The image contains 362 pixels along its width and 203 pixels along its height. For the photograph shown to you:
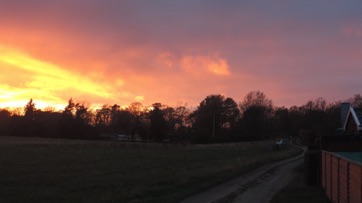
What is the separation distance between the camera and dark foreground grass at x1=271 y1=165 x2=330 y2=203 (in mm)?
16734

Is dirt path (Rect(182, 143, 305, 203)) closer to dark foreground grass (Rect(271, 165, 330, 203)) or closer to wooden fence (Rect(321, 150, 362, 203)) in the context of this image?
dark foreground grass (Rect(271, 165, 330, 203))

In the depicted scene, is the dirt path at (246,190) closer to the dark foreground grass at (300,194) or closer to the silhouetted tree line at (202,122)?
the dark foreground grass at (300,194)

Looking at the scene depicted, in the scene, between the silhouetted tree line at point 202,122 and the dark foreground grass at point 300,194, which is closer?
the dark foreground grass at point 300,194

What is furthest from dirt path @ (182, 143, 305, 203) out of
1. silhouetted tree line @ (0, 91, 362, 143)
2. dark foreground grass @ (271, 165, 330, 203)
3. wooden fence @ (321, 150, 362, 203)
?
silhouetted tree line @ (0, 91, 362, 143)

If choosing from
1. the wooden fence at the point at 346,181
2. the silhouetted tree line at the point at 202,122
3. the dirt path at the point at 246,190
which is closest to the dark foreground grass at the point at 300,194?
the dirt path at the point at 246,190

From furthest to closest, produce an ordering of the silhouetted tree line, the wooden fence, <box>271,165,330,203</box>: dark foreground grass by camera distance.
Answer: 1. the silhouetted tree line
2. <box>271,165,330,203</box>: dark foreground grass
3. the wooden fence

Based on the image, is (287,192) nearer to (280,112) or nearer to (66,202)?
(66,202)

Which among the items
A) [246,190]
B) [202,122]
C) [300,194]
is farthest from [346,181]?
[202,122]

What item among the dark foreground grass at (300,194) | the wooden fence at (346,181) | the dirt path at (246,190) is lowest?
the dirt path at (246,190)

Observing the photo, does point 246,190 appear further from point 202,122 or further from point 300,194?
point 202,122

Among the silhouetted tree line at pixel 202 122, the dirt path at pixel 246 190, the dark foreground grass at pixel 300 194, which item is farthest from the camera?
the silhouetted tree line at pixel 202 122

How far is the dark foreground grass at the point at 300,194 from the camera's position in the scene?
16.7m

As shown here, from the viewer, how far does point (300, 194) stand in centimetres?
1866

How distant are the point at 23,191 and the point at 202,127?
124 metres
